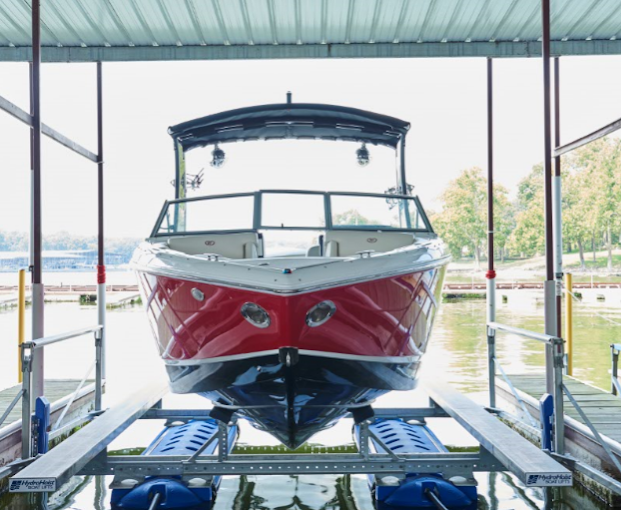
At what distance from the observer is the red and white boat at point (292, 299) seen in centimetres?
Answer: 340

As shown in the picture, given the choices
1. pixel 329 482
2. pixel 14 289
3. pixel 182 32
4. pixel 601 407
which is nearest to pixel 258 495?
pixel 329 482

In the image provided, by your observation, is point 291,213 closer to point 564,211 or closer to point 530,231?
point 564,211

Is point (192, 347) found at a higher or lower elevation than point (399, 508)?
higher

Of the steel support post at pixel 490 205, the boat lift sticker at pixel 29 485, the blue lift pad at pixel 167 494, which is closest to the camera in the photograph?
the boat lift sticker at pixel 29 485

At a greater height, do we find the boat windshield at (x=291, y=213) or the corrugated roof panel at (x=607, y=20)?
the corrugated roof panel at (x=607, y=20)

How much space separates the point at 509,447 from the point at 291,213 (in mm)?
2162

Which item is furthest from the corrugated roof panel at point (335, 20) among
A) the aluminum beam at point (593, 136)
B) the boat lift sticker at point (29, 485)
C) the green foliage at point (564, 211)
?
the green foliage at point (564, 211)

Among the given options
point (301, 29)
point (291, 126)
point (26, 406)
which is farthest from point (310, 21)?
point (26, 406)

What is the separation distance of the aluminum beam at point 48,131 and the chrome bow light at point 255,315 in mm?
A: 2536

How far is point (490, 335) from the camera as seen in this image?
5891 mm

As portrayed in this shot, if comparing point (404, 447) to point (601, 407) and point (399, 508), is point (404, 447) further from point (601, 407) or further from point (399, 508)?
point (601, 407)

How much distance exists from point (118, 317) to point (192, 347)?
1732 centimetres

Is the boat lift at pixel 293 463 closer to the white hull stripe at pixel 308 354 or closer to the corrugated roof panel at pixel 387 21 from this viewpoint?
the white hull stripe at pixel 308 354

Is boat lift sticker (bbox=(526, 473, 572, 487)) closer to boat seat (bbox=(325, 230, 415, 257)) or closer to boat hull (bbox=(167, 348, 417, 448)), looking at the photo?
boat hull (bbox=(167, 348, 417, 448))
